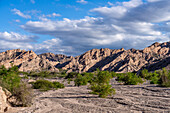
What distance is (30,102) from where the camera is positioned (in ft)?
42.1

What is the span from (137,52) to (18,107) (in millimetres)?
125992

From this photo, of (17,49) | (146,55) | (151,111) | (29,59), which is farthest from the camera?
(17,49)

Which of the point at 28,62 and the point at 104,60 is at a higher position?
the point at 104,60

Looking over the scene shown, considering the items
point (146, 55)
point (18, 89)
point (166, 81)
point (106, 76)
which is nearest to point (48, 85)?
point (106, 76)

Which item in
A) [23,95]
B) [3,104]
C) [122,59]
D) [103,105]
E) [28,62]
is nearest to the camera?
[3,104]

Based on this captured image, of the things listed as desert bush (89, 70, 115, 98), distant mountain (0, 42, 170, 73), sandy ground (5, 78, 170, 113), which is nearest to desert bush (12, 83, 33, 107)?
sandy ground (5, 78, 170, 113)

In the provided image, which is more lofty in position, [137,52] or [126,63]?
[137,52]

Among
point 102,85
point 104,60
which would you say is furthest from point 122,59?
point 102,85

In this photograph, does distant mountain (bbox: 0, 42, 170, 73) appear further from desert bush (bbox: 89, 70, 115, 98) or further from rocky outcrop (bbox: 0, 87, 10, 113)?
rocky outcrop (bbox: 0, 87, 10, 113)

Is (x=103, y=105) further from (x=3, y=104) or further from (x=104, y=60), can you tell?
(x=104, y=60)

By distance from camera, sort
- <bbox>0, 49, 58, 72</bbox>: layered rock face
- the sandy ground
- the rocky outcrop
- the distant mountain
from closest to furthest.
Answer: the rocky outcrop
the sandy ground
the distant mountain
<bbox>0, 49, 58, 72</bbox>: layered rock face

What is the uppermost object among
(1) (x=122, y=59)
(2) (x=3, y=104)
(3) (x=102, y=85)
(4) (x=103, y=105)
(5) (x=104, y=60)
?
(5) (x=104, y=60)

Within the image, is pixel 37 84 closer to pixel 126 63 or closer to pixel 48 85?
pixel 48 85

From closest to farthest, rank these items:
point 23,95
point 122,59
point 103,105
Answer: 1. point 23,95
2. point 103,105
3. point 122,59
